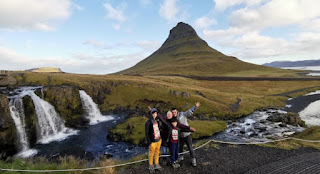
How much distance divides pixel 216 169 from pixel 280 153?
24.6 ft

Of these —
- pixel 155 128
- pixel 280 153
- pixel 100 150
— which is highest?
pixel 155 128

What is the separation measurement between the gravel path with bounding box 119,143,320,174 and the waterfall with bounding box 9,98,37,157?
2335cm

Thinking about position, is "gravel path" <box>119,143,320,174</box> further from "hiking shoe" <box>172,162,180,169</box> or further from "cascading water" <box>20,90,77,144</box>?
"cascading water" <box>20,90,77,144</box>

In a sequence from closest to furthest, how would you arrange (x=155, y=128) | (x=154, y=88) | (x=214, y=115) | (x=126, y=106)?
(x=155, y=128)
(x=214, y=115)
(x=126, y=106)
(x=154, y=88)

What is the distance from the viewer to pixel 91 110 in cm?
4753

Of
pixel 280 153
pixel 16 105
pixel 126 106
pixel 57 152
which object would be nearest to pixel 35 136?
pixel 16 105

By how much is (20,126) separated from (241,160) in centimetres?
3474

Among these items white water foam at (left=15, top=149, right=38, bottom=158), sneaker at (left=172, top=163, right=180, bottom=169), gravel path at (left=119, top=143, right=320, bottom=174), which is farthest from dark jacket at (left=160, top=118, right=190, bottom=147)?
white water foam at (left=15, top=149, right=38, bottom=158)

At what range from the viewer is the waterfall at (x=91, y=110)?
147 ft

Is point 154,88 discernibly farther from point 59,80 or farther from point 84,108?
point 59,80

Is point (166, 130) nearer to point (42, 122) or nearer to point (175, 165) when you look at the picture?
point (175, 165)

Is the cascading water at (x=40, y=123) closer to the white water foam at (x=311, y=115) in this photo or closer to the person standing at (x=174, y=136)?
the person standing at (x=174, y=136)

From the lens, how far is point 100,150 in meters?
28.7

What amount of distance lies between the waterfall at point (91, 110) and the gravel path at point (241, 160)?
3215 cm
